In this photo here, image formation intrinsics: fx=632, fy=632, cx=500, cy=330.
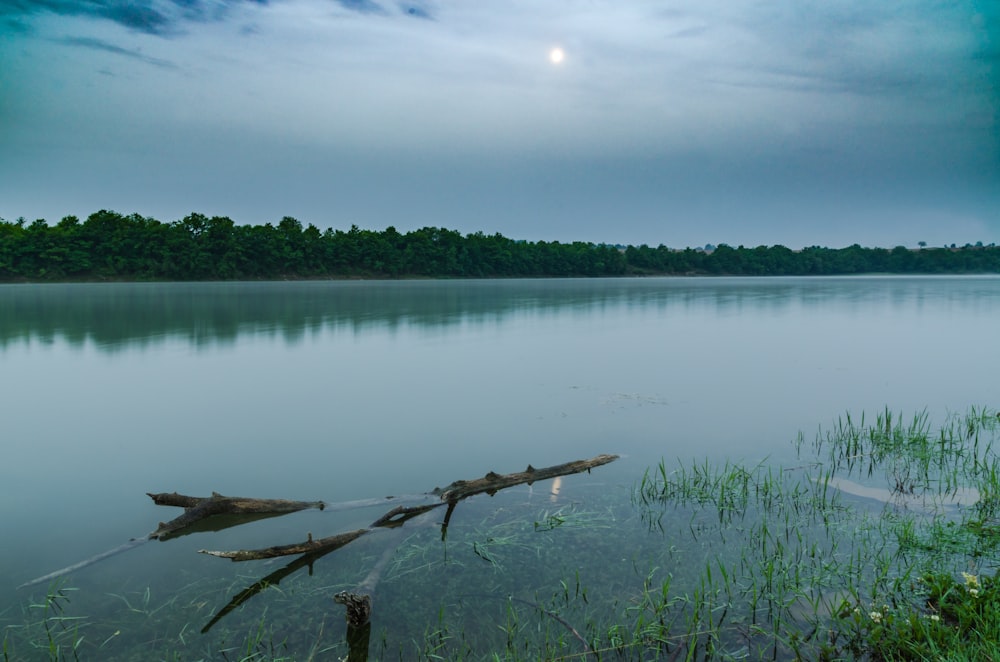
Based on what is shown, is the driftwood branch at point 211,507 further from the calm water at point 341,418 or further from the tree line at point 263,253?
the tree line at point 263,253

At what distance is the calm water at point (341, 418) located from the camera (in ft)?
18.3

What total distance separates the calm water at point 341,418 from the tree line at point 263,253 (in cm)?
8276

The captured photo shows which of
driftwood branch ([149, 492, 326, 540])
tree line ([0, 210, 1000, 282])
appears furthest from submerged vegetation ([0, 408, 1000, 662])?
tree line ([0, 210, 1000, 282])

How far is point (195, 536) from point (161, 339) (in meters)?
19.6

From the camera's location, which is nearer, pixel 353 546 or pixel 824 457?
pixel 353 546

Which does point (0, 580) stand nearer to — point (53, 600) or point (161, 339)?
point (53, 600)

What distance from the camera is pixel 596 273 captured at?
560 feet

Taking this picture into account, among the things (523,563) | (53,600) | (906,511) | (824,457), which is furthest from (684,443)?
(53,600)

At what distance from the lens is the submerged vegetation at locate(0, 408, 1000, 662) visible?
14.1 ft

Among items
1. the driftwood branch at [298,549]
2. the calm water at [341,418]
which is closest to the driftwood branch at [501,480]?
the calm water at [341,418]

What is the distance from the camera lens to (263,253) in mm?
114562

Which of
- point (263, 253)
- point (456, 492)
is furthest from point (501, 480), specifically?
point (263, 253)

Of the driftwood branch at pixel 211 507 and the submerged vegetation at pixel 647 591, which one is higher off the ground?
the driftwood branch at pixel 211 507

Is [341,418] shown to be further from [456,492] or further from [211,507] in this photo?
[211,507]
